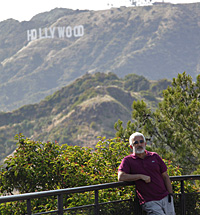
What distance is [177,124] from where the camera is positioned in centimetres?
1235

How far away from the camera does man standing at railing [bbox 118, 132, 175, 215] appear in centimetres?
413

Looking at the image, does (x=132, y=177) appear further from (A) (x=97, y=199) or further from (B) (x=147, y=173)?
(A) (x=97, y=199)

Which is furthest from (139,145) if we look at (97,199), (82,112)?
(82,112)

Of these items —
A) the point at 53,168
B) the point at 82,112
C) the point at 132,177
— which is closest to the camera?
the point at 132,177

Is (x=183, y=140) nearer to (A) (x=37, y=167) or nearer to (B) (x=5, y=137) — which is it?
(A) (x=37, y=167)

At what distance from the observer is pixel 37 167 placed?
5.62 metres

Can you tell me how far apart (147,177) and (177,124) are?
8512mm

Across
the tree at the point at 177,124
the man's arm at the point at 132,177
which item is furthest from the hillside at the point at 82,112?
the man's arm at the point at 132,177

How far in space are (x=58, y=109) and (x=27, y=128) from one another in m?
10.6

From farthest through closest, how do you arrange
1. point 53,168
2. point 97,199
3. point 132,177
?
point 53,168, point 132,177, point 97,199

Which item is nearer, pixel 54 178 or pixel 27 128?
pixel 54 178

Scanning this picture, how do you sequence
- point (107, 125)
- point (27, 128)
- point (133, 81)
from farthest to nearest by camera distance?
point (133, 81) → point (27, 128) → point (107, 125)

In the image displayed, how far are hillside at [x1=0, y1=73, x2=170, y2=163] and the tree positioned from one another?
81.3 m

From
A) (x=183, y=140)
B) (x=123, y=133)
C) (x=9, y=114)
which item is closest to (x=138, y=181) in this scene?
(x=123, y=133)
